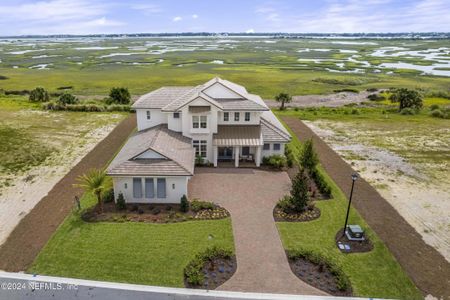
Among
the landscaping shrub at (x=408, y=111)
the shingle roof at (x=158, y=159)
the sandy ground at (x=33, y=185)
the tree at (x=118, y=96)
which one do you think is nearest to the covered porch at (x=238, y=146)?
the shingle roof at (x=158, y=159)

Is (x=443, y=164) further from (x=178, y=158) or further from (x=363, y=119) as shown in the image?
(x=178, y=158)

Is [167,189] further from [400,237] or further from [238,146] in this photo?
[400,237]

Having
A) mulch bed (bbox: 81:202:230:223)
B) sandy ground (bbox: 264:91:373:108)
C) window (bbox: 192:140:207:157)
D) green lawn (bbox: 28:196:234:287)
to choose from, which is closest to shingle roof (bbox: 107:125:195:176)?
window (bbox: 192:140:207:157)

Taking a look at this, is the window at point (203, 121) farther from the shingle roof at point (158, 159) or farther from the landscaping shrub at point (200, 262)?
the landscaping shrub at point (200, 262)

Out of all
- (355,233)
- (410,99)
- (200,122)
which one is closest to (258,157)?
(200,122)

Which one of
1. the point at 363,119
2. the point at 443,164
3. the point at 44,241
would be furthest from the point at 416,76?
the point at 44,241
